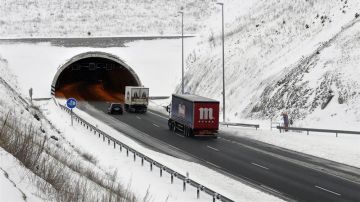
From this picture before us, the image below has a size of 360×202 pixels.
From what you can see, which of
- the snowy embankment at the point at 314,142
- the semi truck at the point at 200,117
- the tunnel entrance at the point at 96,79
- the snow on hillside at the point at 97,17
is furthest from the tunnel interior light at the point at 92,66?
the semi truck at the point at 200,117

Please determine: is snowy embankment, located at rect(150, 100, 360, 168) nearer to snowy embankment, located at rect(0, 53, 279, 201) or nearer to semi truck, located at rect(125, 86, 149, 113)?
snowy embankment, located at rect(0, 53, 279, 201)

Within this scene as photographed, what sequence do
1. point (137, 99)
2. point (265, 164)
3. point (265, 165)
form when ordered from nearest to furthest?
point (265, 165)
point (265, 164)
point (137, 99)

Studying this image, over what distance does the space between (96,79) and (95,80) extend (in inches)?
10.5

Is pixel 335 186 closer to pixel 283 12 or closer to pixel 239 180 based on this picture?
pixel 239 180

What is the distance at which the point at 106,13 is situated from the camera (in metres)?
91.3

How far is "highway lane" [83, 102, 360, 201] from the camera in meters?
22.6

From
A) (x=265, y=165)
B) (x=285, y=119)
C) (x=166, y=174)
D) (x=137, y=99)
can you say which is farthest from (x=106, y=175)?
(x=137, y=99)

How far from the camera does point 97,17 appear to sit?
89.4 metres

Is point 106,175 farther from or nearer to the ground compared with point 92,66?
nearer to the ground

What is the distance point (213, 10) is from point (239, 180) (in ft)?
231

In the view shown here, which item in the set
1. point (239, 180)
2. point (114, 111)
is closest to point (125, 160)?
point (239, 180)

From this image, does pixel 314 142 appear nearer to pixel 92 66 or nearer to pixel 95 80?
pixel 92 66

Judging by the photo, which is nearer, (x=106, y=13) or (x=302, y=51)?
(x=302, y=51)

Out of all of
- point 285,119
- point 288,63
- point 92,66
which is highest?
point 288,63
